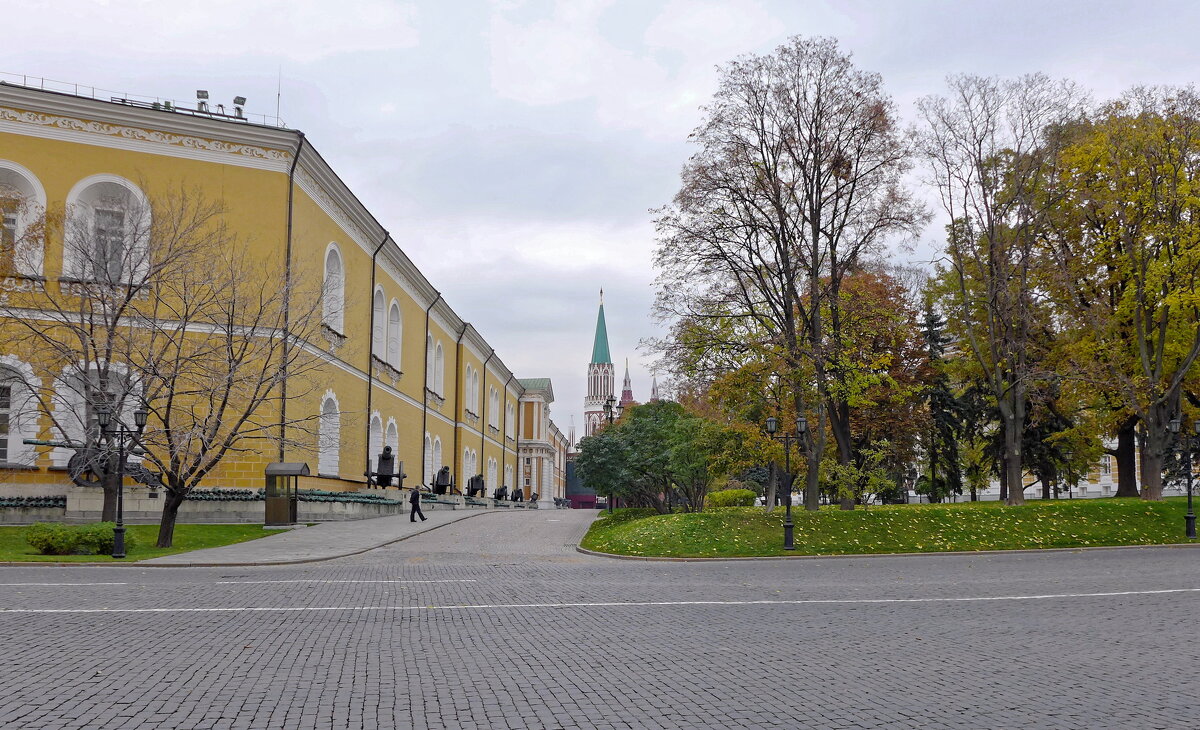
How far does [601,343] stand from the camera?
164 metres

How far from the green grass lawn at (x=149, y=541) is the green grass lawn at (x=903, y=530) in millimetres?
9496

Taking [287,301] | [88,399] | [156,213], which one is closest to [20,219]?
[156,213]

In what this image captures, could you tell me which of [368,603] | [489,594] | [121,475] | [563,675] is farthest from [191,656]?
[121,475]

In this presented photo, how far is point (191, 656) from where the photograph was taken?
805 centimetres

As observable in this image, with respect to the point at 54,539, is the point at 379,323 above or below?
above

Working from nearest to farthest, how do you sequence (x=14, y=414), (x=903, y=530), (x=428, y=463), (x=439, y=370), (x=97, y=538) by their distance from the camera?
(x=97, y=538) < (x=903, y=530) < (x=14, y=414) < (x=428, y=463) < (x=439, y=370)

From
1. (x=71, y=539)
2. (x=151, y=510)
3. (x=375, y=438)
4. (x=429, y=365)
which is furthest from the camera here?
(x=429, y=365)

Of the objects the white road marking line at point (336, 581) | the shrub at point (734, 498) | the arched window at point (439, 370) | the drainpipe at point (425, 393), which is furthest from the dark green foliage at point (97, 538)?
the arched window at point (439, 370)

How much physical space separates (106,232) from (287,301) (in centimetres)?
496

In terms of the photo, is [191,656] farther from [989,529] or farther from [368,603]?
[989,529]

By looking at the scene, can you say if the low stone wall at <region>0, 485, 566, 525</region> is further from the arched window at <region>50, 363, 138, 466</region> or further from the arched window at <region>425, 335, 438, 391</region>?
the arched window at <region>425, 335, 438, 391</region>

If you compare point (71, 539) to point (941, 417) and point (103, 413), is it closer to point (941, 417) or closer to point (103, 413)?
point (103, 413)

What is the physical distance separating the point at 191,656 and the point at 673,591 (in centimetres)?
749

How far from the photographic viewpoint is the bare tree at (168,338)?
74.2 feet
